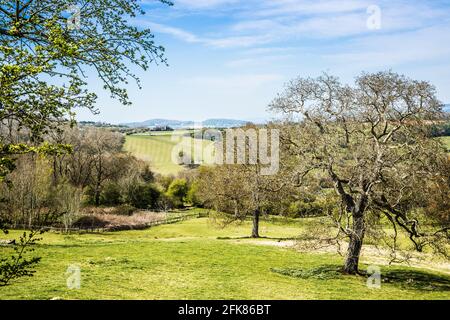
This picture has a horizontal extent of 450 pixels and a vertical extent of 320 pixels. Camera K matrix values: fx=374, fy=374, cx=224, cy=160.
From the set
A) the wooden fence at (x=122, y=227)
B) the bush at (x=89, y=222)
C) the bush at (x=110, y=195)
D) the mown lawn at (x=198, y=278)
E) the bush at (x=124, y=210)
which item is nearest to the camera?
the mown lawn at (x=198, y=278)

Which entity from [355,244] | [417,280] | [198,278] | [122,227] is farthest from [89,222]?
[417,280]

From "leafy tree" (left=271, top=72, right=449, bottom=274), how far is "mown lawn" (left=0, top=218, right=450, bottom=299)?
2.76 meters

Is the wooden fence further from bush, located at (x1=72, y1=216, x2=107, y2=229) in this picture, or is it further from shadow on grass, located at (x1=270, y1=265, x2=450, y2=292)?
shadow on grass, located at (x1=270, y1=265, x2=450, y2=292)

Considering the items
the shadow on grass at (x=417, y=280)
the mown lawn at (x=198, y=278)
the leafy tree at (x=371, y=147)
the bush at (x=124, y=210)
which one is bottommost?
the bush at (x=124, y=210)

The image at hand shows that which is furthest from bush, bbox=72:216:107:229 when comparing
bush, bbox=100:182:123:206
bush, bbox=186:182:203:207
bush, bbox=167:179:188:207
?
bush, bbox=167:179:188:207

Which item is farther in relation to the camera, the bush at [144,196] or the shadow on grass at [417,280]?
the bush at [144,196]

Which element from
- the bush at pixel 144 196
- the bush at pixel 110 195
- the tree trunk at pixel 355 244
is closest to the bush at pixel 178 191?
the bush at pixel 144 196

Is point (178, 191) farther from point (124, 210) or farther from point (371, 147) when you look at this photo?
point (371, 147)

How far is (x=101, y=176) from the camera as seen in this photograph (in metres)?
78.1

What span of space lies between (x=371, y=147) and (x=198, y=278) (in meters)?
11.6

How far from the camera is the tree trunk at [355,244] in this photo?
19906mm

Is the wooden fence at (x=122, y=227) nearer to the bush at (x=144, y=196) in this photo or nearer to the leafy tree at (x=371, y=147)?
the bush at (x=144, y=196)

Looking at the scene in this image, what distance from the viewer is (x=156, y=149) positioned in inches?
5999

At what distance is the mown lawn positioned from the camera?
15.9m
